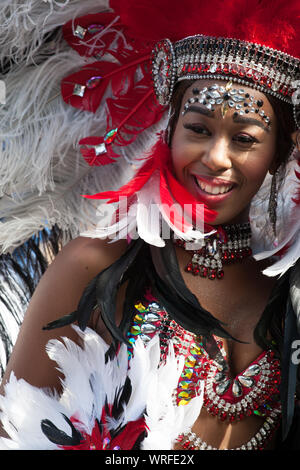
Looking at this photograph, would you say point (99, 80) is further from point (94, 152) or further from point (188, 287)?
point (188, 287)

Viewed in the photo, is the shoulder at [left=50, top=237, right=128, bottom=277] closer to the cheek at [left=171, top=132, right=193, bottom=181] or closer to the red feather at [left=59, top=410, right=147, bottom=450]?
the cheek at [left=171, top=132, right=193, bottom=181]

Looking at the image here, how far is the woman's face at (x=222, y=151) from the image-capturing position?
182 centimetres

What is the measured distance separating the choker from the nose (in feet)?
0.76

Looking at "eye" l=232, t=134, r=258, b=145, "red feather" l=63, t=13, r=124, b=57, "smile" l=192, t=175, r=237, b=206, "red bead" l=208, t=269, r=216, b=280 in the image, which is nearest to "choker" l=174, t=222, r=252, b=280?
"red bead" l=208, t=269, r=216, b=280

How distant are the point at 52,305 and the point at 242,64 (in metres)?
0.81

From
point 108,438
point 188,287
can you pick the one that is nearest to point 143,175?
point 188,287

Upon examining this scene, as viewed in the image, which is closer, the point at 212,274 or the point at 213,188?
the point at 213,188

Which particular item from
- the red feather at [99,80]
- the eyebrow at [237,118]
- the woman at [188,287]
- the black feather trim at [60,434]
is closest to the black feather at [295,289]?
the woman at [188,287]

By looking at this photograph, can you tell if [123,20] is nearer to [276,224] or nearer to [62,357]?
[276,224]

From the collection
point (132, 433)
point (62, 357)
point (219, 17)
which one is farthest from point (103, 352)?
point (219, 17)

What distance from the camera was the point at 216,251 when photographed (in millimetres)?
1993

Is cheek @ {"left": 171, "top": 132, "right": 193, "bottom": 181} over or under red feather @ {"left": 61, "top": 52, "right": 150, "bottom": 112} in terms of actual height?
under

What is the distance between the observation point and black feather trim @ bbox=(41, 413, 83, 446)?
5.48ft

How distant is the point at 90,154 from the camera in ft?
6.99
